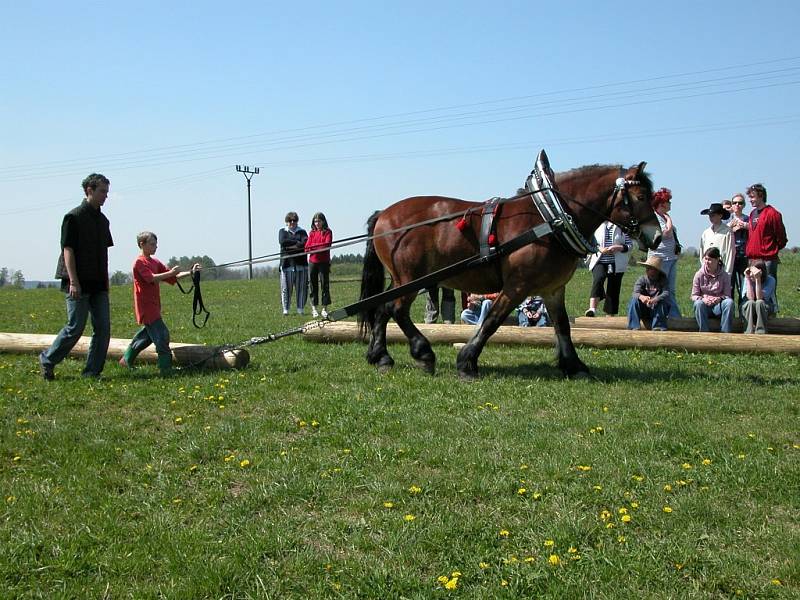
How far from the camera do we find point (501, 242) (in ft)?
26.4

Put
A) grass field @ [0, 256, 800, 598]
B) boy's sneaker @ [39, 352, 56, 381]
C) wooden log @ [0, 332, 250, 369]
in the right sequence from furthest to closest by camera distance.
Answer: wooden log @ [0, 332, 250, 369]
boy's sneaker @ [39, 352, 56, 381]
grass field @ [0, 256, 800, 598]

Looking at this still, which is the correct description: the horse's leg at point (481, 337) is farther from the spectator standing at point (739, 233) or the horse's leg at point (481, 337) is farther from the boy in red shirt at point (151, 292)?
the spectator standing at point (739, 233)

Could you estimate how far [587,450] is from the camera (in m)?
5.42

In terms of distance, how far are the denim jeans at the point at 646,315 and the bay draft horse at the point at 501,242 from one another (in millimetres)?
2949

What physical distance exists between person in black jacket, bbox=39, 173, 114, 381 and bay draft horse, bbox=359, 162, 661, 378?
292cm

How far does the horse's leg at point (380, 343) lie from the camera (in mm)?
8797

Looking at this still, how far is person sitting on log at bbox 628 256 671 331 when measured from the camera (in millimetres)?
10922

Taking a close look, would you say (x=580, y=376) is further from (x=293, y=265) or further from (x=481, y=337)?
(x=293, y=265)

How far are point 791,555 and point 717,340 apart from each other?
6.44m

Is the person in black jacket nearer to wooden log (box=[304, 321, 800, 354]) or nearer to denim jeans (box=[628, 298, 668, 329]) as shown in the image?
wooden log (box=[304, 321, 800, 354])

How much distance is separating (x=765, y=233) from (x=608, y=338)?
312 cm

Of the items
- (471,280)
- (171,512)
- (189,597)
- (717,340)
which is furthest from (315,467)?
(717,340)

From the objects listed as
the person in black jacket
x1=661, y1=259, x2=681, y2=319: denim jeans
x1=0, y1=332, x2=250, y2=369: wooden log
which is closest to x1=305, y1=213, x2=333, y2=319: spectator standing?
x1=0, y1=332, x2=250, y2=369: wooden log

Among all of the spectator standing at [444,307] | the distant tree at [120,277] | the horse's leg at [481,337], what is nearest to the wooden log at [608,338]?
the spectator standing at [444,307]
